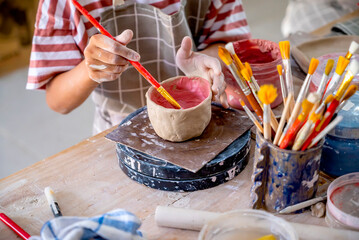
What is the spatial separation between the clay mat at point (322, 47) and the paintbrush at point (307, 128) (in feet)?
1.80

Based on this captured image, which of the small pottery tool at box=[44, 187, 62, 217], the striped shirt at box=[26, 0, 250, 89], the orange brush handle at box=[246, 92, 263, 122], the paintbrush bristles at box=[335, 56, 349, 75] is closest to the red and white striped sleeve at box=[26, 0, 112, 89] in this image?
the striped shirt at box=[26, 0, 250, 89]

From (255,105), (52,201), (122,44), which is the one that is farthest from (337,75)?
(52,201)

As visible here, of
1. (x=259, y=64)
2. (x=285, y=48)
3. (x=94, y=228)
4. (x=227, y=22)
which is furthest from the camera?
(x=227, y=22)

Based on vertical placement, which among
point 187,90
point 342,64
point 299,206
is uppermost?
point 342,64

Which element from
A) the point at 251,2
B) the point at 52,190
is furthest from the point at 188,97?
the point at 251,2

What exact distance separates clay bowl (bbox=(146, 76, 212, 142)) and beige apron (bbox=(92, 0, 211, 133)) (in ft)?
0.80

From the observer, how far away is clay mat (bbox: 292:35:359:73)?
3.75 feet

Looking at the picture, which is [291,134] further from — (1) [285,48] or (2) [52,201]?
(2) [52,201]

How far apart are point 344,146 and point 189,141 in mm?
284

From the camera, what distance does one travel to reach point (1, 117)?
2.29 metres

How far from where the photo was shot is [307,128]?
1.95ft

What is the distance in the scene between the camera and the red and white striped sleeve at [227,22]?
3.88 ft

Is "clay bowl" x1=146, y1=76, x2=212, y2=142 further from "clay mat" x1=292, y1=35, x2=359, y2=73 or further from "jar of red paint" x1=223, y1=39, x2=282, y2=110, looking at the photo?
"clay mat" x1=292, y1=35, x2=359, y2=73

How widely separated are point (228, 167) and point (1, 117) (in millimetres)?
1876
